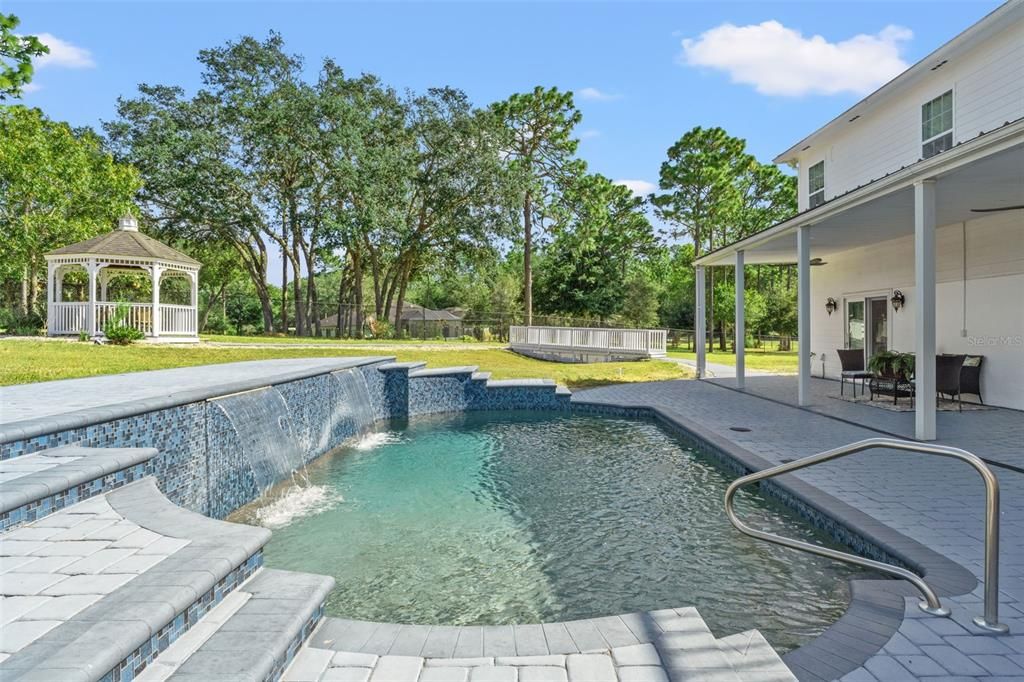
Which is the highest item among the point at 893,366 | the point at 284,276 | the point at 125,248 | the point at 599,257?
the point at 599,257

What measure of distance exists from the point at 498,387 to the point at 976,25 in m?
9.81

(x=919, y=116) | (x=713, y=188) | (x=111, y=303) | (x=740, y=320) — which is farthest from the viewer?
(x=713, y=188)

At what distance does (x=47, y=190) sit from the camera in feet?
73.0

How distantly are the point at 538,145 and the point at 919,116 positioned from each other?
2102cm

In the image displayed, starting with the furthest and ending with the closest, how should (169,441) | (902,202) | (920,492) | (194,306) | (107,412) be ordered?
(194,306)
(902,202)
(169,441)
(920,492)
(107,412)

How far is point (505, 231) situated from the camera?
28125 mm

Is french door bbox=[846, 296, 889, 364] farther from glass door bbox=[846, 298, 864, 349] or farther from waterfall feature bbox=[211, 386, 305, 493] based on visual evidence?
waterfall feature bbox=[211, 386, 305, 493]

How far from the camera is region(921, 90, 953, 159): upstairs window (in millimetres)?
10383

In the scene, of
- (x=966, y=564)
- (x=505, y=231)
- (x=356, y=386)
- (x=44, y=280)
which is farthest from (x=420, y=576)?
(x=44, y=280)

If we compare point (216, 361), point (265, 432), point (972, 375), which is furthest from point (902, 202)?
point (216, 361)

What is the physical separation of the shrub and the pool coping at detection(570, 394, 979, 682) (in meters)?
16.2

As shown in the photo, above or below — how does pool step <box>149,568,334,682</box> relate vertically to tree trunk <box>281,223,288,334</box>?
below

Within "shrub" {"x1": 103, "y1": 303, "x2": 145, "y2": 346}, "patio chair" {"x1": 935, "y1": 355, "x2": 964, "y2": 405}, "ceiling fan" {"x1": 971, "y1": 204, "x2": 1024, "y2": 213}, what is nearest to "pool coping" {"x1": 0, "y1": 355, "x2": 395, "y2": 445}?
"patio chair" {"x1": 935, "y1": 355, "x2": 964, "y2": 405}

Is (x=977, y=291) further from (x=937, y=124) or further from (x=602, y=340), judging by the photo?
(x=602, y=340)
